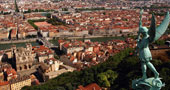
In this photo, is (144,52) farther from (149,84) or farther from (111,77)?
(111,77)

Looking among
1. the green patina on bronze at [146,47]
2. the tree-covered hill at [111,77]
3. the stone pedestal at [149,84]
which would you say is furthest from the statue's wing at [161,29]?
the tree-covered hill at [111,77]

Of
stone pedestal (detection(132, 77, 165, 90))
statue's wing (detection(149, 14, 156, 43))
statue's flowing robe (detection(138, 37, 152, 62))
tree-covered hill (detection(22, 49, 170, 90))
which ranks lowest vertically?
tree-covered hill (detection(22, 49, 170, 90))

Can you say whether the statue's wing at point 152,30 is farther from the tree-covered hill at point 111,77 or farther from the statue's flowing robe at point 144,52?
the tree-covered hill at point 111,77

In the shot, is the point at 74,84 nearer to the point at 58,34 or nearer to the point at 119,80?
the point at 119,80

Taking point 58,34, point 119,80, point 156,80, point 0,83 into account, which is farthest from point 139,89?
point 58,34

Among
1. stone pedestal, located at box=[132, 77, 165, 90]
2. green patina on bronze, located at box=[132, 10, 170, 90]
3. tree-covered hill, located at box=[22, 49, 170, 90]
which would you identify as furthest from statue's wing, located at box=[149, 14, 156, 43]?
tree-covered hill, located at box=[22, 49, 170, 90]

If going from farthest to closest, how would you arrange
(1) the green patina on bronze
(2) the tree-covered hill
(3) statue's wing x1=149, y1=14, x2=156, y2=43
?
(2) the tree-covered hill → (1) the green patina on bronze → (3) statue's wing x1=149, y1=14, x2=156, y2=43

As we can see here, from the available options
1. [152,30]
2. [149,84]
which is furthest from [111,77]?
[152,30]

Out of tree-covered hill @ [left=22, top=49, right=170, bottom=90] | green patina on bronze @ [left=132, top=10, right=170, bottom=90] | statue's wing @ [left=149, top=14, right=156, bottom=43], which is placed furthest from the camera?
tree-covered hill @ [left=22, top=49, right=170, bottom=90]

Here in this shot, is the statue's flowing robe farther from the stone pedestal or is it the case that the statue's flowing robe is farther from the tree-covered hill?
the tree-covered hill
